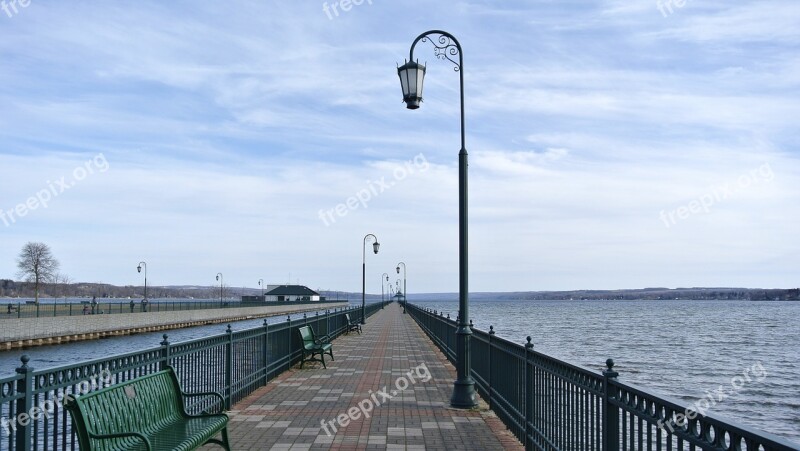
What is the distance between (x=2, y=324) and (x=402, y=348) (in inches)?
1036

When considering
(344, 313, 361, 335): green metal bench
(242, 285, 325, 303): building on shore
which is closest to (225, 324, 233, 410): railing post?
(344, 313, 361, 335): green metal bench

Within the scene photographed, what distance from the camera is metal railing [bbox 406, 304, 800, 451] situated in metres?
3.34

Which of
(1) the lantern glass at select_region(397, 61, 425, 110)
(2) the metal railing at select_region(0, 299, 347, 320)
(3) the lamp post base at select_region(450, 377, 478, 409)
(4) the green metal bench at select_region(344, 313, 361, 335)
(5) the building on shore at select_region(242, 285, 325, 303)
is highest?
(1) the lantern glass at select_region(397, 61, 425, 110)

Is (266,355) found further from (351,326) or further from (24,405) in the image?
(351,326)

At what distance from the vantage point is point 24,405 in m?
5.00

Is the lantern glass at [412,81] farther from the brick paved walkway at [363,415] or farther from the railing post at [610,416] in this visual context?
the railing post at [610,416]

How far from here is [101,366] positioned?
6289mm

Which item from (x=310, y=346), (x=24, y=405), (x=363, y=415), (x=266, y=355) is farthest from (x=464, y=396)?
(x=24, y=405)

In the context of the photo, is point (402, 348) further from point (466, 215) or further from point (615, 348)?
point (615, 348)

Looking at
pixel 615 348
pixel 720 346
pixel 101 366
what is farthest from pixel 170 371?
pixel 720 346

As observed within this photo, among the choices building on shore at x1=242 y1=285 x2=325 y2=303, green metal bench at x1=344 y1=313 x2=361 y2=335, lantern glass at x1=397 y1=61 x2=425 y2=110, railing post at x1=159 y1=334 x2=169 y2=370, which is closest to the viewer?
railing post at x1=159 y1=334 x2=169 y2=370

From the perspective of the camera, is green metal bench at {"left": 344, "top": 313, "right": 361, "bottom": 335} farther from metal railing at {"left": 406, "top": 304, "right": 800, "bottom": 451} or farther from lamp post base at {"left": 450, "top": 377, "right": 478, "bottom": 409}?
lamp post base at {"left": 450, "top": 377, "right": 478, "bottom": 409}

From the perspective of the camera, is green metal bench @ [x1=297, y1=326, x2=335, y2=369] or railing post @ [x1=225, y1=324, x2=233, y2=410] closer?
railing post @ [x1=225, y1=324, x2=233, y2=410]

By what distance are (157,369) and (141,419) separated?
203cm
